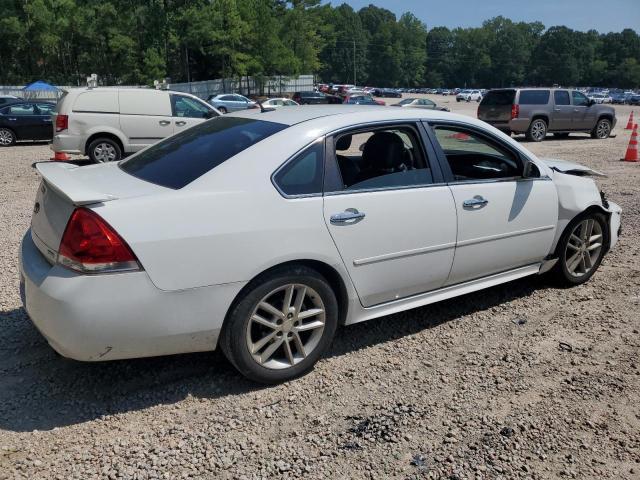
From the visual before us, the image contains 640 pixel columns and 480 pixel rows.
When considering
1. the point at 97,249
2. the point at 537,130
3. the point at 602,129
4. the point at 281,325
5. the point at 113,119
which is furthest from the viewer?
the point at 602,129

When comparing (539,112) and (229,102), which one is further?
(229,102)

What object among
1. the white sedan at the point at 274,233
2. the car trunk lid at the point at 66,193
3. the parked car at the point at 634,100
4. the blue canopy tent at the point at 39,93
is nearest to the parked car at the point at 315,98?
the blue canopy tent at the point at 39,93

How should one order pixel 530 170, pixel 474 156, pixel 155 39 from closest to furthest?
1. pixel 530 170
2. pixel 474 156
3. pixel 155 39

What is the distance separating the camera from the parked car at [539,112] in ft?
59.7

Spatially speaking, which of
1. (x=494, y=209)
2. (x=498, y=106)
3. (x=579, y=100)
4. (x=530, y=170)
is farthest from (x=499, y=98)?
(x=494, y=209)

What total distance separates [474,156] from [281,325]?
2489 mm

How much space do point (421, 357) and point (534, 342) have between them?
0.86 meters

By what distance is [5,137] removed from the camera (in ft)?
56.3

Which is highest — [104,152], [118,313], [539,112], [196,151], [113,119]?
[196,151]

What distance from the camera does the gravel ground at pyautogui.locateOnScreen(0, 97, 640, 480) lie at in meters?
2.63

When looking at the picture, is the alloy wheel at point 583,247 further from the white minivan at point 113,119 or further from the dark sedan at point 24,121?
the dark sedan at point 24,121

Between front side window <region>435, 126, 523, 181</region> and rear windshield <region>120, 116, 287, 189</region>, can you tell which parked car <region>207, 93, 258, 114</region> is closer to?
front side window <region>435, 126, 523, 181</region>

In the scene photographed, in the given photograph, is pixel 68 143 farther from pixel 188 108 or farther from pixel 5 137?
pixel 5 137

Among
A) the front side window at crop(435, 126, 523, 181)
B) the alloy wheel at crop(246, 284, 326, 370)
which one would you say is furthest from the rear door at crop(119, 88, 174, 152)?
the alloy wheel at crop(246, 284, 326, 370)
